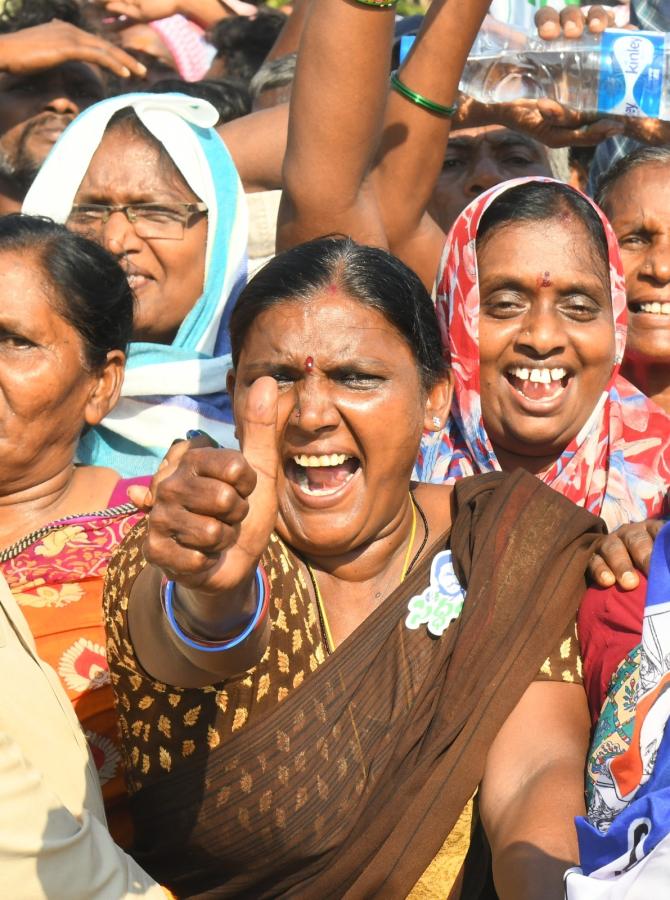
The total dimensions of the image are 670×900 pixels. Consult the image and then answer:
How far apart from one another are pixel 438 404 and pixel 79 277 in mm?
917

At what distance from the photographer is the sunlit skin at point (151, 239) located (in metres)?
3.91

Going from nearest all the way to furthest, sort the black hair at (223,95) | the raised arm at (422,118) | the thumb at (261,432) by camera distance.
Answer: the thumb at (261,432)
the raised arm at (422,118)
the black hair at (223,95)

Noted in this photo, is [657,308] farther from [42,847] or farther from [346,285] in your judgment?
[42,847]

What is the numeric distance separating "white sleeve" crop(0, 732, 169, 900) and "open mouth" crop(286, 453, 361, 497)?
0.94 m

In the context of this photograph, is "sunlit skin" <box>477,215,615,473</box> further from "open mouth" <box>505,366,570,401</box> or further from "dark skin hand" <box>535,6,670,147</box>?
"dark skin hand" <box>535,6,670,147</box>

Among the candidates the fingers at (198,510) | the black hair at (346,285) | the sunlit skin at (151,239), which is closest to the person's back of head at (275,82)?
the sunlit skin at (151,239)

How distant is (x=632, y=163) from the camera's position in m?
4.04

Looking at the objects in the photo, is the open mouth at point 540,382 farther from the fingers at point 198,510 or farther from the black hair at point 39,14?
the black hair at point 39,14

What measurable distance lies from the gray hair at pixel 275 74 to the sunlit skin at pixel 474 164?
0.59 m

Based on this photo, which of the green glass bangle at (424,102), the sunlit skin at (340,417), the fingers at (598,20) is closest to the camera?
the sunlit skin at (340,417)

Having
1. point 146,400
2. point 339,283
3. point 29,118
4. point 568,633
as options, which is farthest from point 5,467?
point 29,118

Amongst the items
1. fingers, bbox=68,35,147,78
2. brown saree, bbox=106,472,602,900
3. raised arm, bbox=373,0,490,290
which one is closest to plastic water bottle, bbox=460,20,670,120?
raised arm, bbox=373,0,490,290

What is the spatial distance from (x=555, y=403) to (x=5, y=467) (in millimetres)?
1309

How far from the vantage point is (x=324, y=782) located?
103 inches
